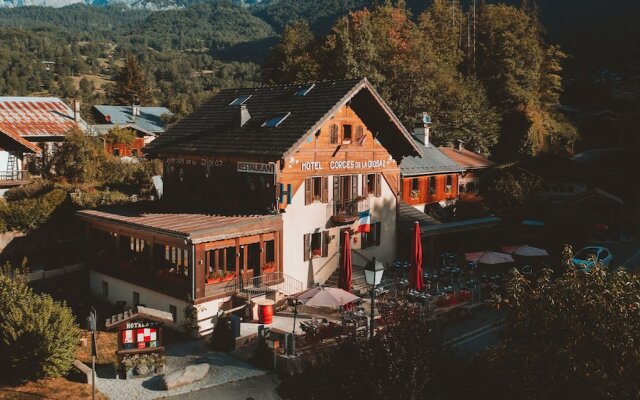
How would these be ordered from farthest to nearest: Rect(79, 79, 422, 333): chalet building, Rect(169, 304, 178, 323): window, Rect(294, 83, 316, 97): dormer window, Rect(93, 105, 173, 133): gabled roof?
1. Rect(93, 105, 173, 133): gabled roof
2. Rect(294, 83, 316, 97): dormer window
3. Rect(79, 79, 422, 333): chalet building
4. Rect(169, 304, 178, 323): window

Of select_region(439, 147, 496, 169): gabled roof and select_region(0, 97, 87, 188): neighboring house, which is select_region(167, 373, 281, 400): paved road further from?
select_region(439, 147, 496, 169): gabled roof

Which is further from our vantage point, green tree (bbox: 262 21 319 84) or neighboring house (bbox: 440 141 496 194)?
green tree (bbox: 262 21 319 84)

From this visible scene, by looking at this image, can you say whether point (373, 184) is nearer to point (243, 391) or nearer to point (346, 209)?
point (346, 209)

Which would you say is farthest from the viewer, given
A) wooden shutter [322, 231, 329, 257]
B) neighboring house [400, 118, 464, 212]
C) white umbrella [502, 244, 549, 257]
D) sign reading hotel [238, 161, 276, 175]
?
neighboring house [400, 118, 464, 212]

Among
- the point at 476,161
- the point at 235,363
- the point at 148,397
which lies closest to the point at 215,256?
the point at 235,363

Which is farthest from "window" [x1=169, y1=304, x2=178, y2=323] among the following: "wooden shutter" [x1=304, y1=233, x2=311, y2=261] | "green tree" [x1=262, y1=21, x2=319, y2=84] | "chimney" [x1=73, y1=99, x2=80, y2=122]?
"green tree" [x1=262, y1=21, x2=319, y2=84]

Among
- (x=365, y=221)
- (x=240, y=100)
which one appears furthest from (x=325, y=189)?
(x=240, y=100)
